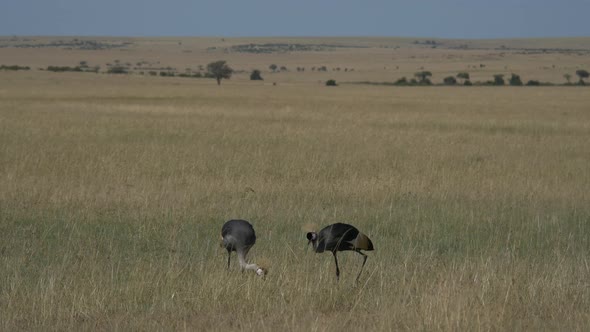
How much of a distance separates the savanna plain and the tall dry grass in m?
0.03

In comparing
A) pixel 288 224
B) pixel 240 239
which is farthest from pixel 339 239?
pixel 288 224

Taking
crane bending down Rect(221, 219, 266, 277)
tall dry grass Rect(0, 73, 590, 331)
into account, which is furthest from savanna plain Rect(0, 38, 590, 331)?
crane bending down Rect(221, 219, 266, 277)

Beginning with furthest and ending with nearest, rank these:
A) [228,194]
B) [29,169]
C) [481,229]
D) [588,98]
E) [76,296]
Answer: [588,98] → [29,169] → [228,194] → [481,229] → [76,296]

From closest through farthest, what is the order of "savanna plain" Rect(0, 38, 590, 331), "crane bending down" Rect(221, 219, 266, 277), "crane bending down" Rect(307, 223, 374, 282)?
"crane bending down" Rect(307, 223, 374, 282)
"crane bending down" Rect(221, 219, 266, 277)
"savanna plain" Rect(0, 38, 590, 331)

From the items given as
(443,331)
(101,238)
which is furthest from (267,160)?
(443,331)

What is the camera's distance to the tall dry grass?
6648mm

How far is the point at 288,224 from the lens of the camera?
10469mm

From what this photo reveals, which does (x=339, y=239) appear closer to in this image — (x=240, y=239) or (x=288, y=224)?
(x=240, y=239)

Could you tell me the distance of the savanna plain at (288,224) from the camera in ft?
21.8

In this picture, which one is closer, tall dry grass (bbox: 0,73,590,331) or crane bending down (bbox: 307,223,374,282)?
crane bending down (bbox: 307,223,374,282)

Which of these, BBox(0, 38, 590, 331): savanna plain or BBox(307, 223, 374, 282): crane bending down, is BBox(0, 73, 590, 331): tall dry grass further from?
BBox(307, 223, 374, 282): crane bending down

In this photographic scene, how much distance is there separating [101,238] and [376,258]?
113 inches

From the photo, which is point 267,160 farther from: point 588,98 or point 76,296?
point 588,98

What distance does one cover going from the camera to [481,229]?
1042cm
